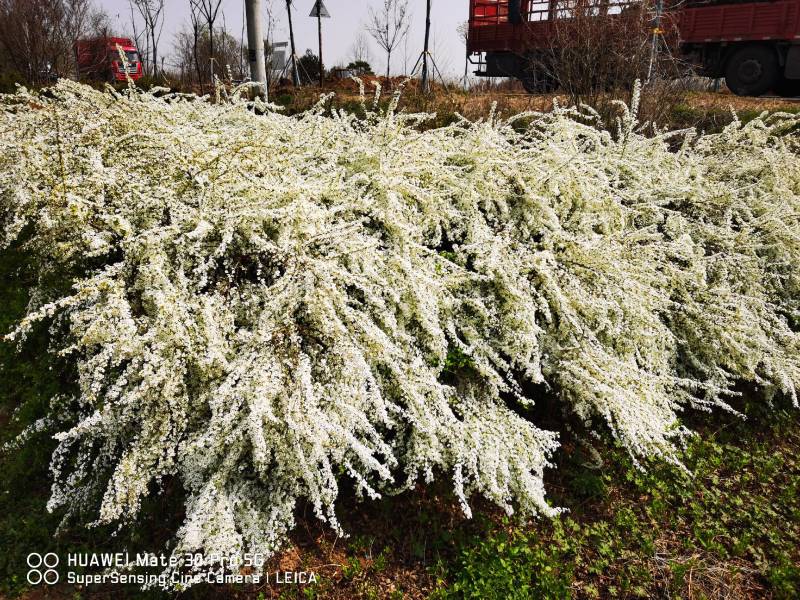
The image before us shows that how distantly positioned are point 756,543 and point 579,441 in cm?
100

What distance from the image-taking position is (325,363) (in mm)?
2408

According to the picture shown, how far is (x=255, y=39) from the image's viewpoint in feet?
20.1

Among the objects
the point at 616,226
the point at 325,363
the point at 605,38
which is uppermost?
the point at 605,38

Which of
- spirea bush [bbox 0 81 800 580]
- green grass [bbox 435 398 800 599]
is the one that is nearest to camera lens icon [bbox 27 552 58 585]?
spirea bush [bbox 0 81 800 580]

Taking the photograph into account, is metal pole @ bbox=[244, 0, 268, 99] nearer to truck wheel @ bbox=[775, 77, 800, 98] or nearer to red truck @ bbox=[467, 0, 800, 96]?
red truck @ bbox=[467, 0, 800, 96]

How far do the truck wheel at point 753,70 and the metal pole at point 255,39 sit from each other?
11560 mm

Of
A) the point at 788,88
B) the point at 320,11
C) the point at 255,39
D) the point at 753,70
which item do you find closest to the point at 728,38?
the point at 753,70

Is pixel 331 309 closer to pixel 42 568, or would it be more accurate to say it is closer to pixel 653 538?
pixel 42 568

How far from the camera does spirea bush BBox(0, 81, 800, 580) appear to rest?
2.23 metres

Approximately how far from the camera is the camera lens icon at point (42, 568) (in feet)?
7.50

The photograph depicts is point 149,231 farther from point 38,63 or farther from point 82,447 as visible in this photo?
point 38,63

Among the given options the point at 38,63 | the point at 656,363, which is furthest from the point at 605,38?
the point at 38,63

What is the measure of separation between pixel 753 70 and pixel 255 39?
11737mm

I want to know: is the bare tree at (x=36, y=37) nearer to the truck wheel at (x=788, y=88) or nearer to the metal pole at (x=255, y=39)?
the metal pole at (x=255, y=39)
